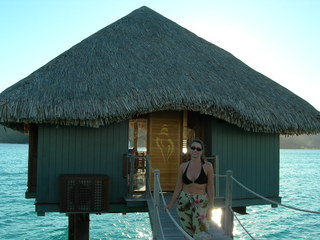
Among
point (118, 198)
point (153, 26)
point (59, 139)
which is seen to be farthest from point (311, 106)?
point (59, 139)

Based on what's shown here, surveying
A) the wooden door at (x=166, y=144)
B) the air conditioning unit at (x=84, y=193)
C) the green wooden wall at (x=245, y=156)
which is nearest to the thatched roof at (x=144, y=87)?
the green wooden wall at (x=245, y=156)

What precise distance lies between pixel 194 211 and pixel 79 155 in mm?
4267

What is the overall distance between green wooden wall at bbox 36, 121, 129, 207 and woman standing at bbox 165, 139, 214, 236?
12.8 feet

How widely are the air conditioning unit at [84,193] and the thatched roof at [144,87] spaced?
112cm

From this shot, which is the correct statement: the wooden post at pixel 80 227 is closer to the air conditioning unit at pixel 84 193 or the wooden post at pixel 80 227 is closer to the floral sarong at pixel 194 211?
the air conditioning unit at pixel 84 193

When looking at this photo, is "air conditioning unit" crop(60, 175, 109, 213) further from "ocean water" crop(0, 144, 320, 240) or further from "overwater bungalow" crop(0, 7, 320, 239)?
"ocean water" crop(0, 144, 320, 240)

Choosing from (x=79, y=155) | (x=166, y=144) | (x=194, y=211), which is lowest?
(x=194, y=211)

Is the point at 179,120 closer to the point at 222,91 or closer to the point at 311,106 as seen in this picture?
the point at 222,91

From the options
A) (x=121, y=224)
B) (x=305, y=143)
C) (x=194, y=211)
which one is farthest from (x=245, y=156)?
(x=305, y=143)

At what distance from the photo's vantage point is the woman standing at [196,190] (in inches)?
159

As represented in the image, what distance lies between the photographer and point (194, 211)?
4105mm

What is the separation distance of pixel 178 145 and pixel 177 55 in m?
2.29

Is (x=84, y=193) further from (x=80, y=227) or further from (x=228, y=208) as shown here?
(x=228, y=208)

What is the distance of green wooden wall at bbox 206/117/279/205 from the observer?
27.4 ft
